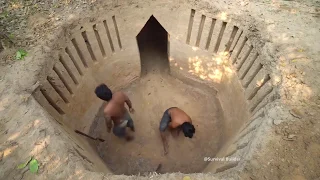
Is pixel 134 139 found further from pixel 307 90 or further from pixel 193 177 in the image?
pixel 307 90

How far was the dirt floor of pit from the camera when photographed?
4523 millimetres

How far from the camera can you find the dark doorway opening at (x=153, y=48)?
588 centimetres

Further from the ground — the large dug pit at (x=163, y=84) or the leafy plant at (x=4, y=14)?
the leafy plant at (x=4, y=14)

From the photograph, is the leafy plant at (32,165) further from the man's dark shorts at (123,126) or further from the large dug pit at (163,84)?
the man's dark shorts at (123,126)

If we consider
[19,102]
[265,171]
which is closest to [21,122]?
[19,102]

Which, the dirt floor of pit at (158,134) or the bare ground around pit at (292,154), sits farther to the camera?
the dirt floor of pit at (158,134)

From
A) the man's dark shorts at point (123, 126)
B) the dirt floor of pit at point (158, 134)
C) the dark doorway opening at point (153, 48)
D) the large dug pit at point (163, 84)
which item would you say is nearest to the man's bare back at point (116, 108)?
the man's dark shorts at point (123, 126)

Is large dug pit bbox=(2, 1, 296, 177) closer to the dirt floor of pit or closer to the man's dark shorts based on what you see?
the dirt floor of pit

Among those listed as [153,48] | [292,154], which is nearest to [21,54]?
[153,48]

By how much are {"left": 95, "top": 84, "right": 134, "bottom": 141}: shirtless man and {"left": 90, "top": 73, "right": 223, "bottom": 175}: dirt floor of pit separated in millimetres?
398

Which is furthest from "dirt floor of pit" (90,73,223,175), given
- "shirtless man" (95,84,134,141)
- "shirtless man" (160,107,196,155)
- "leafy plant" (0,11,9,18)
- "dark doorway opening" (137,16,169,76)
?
"leafy plant" (0,11,9,18)

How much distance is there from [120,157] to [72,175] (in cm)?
186

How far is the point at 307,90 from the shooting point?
10.9ft

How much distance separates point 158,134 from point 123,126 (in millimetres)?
769
